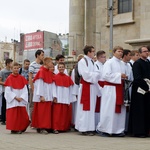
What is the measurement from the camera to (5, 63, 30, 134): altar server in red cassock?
11086 mm

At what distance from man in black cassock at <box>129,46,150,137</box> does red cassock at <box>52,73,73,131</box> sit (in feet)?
6.32

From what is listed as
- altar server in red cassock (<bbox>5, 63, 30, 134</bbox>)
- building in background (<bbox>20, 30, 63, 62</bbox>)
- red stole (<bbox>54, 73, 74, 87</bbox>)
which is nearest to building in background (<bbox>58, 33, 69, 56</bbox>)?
building in background (<bbox>20, 30, 63, 62</bbox>)

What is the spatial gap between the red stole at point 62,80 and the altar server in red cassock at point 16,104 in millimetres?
857

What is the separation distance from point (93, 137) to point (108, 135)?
433 millimetres

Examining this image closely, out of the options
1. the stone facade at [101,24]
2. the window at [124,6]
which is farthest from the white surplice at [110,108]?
the window at [124,6]

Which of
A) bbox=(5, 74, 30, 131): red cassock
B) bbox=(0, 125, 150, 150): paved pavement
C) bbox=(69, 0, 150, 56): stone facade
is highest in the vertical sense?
bbox=(69, 0, 150, 56): stone facade

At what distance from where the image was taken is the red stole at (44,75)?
36.9 ft

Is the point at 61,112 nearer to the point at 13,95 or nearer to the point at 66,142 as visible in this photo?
the point at 13,95

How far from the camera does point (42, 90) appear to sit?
11188mm

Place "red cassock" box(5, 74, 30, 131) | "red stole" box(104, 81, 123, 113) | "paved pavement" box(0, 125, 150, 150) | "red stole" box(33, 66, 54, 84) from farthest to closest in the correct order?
"red stole" box(33, 66, 54, 84), "red cassock" box(5, 74, 30, 131), "red stole" box(104, 81, 123, 113), "paved pavement" box(0, 125, 150, 150)

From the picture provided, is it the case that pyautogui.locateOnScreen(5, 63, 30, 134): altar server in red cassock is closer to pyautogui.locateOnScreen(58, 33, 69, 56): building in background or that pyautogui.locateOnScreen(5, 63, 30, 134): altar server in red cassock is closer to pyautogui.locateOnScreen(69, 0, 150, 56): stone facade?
pyautogui.locateOnScreen(69, 0, 150, 56): stone facade

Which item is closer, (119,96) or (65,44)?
(119,96)

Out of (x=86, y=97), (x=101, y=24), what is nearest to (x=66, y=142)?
(x=86, y=97)

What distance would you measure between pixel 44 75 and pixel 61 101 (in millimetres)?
807
